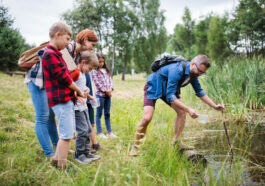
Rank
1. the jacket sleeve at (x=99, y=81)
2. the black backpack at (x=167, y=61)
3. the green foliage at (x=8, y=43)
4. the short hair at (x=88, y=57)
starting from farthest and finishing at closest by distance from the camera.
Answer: the green foliage at (x=8, y=43) < the jacket sleeve at (x=99, y=81) < the black backpack at (x=167, y=61) < the short hair at (x=88, y=57)

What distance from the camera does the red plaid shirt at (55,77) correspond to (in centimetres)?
183

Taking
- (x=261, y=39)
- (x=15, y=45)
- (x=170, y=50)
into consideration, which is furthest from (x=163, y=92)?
(x=170, y=50)

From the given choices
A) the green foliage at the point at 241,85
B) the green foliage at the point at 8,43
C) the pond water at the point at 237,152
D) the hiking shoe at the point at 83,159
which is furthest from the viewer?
the green foliage at the point at 8,43

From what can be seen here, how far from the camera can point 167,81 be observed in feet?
8.51

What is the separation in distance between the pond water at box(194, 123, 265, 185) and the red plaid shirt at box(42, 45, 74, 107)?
1703 millimetres

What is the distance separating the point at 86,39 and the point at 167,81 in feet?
3.93

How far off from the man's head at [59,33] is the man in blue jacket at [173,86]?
124 centimetres

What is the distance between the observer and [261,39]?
70.5ft

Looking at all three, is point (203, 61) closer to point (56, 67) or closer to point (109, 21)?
point (56, 67)

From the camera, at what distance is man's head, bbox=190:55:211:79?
229cm

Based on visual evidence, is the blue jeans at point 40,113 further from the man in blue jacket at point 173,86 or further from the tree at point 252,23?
the tree at point 252,23

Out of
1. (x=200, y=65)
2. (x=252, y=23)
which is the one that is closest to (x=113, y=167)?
(x=200, y=65)

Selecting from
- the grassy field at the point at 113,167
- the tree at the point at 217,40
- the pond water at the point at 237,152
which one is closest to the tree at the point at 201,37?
the tree at the point at 217,40

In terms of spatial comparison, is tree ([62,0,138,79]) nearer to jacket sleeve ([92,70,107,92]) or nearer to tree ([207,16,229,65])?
tree ([207,16,229,65])
